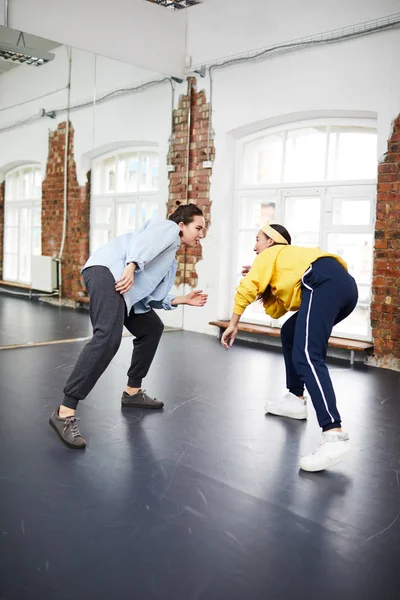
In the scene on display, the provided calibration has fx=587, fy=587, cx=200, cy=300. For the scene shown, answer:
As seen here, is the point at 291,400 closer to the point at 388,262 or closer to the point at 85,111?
the point at 388,262

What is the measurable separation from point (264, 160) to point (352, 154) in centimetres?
111

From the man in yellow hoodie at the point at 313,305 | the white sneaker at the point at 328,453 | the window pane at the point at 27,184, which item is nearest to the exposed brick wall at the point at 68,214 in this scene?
the window pane at the point at 27,184

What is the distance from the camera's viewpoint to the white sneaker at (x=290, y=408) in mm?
3684

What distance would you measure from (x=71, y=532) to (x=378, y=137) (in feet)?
14.8

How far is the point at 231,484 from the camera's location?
2641mm

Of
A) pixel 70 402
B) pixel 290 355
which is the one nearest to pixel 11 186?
pixel 70 402

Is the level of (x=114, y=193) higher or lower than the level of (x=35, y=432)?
higher

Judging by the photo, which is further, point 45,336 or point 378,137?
point 45,336

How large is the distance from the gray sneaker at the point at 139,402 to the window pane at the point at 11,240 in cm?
235

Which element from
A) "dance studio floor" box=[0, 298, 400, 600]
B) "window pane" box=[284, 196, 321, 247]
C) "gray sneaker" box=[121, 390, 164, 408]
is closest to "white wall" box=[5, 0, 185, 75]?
"window pane" box=[284, 196, 321, 247]

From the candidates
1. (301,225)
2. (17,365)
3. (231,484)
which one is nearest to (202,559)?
(231,484)

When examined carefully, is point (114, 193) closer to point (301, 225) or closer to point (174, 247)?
point (301, 225)

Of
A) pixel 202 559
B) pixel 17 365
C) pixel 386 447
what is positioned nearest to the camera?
pixel 202 559

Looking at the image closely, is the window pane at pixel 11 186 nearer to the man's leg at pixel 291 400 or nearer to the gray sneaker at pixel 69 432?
the gray sneaker at pixel 69 432
